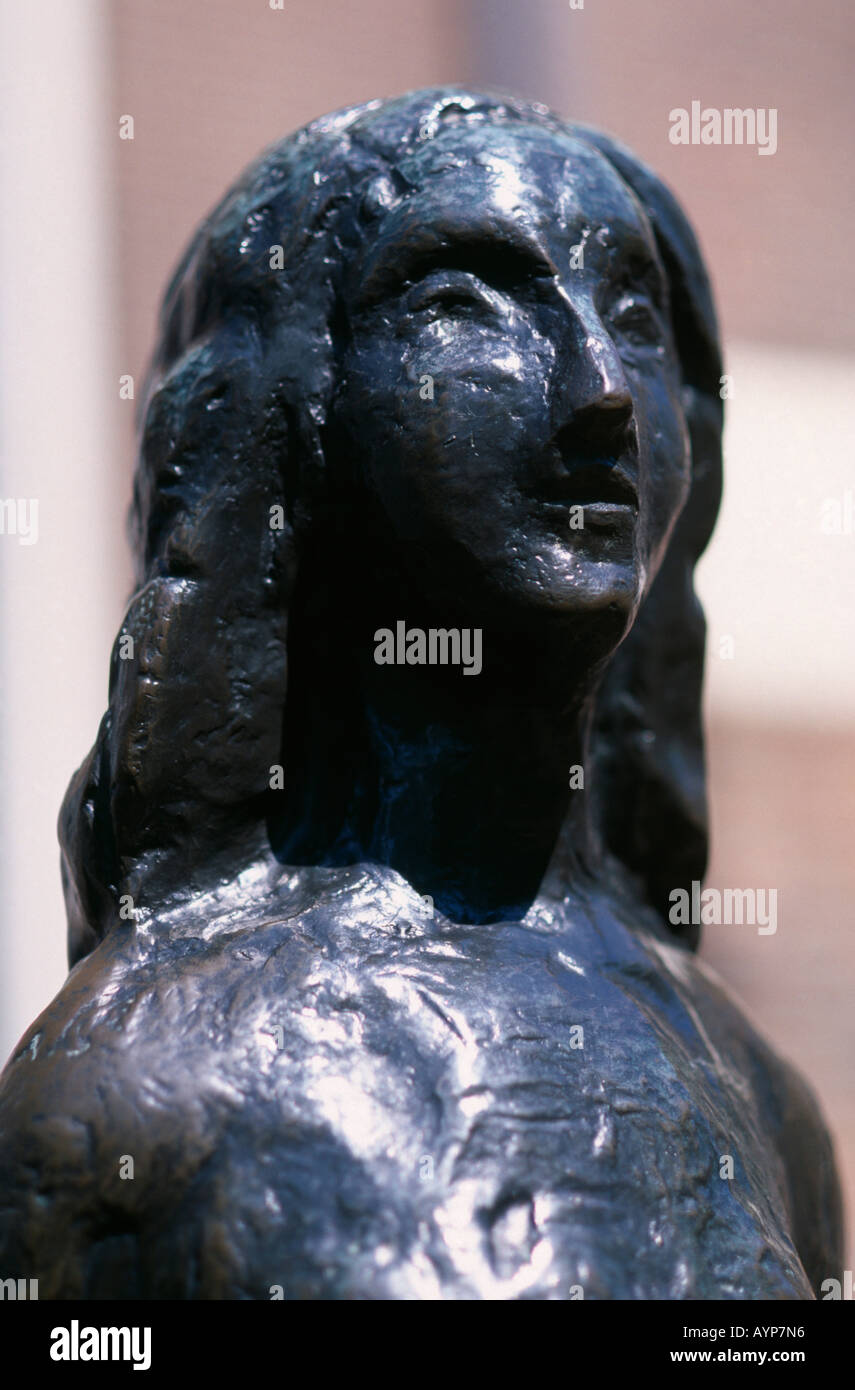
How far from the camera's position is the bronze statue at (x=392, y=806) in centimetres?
212

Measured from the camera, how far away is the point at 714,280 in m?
7.61

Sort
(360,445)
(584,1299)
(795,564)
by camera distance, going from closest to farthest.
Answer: (584,1299) < (360,445) < (795,564)

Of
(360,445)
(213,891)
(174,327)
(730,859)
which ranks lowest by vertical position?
(730,859)

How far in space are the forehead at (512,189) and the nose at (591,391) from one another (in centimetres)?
18

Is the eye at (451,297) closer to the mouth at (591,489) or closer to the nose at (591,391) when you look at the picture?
the nose at (591,391)

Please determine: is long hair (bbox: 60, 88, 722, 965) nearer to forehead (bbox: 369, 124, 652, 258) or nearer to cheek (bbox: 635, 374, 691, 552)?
forehead (bbox: 369, 124, 652, 258)

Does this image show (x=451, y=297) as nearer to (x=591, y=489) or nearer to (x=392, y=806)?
(x=591, y=489)

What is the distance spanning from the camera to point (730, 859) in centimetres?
782

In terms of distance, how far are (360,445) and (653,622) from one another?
2.57ft

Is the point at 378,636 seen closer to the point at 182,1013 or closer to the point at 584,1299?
the point at 182,1013

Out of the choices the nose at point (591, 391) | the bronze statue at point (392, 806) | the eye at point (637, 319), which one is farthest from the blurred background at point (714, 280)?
the nose at point (591, 391)

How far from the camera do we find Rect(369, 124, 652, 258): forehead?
2.46m

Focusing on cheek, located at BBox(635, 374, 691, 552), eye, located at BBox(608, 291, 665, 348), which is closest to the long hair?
eye, located at BBox(608, 291, 665, 348)

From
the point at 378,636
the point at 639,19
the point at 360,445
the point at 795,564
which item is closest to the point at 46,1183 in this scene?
the point at 378,636
